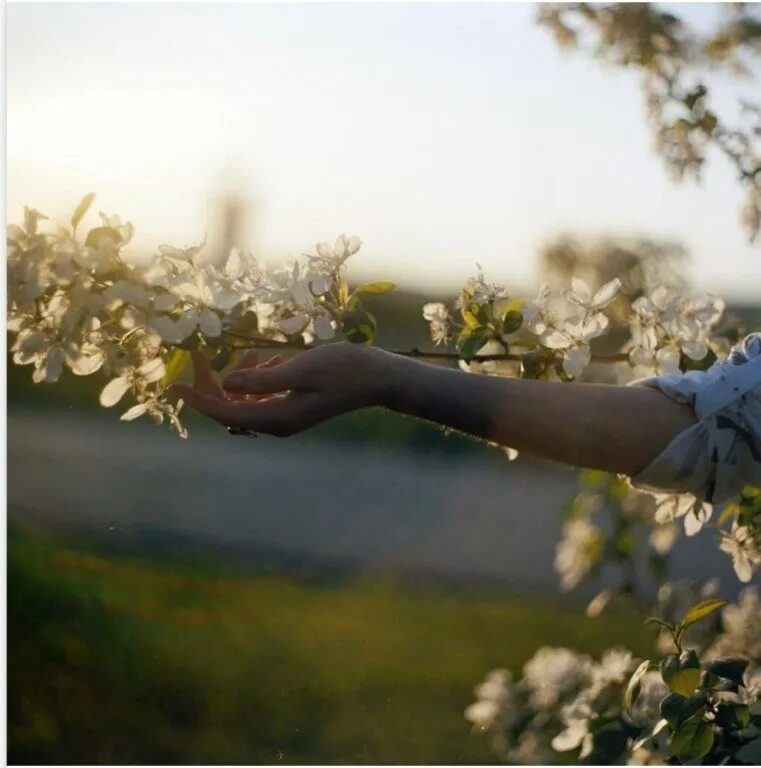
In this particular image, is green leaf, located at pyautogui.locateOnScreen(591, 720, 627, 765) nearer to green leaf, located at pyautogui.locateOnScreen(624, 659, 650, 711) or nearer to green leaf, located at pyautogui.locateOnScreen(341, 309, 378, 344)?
green leaf, located at pyautogui.locateOnScreen(624, 659, 650, 711)

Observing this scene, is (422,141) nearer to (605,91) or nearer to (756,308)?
(605,91)

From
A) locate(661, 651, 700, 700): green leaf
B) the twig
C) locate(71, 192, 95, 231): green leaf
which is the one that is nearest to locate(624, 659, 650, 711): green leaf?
locate(661, 651, 700, 700): green leaf

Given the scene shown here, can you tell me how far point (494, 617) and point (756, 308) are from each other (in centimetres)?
53

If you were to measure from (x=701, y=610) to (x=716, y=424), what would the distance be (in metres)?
0.26

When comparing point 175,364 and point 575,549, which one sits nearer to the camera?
point 175,364

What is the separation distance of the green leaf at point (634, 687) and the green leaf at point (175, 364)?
69 cm

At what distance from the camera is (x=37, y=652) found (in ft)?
4.79

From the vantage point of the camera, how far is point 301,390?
1.33m

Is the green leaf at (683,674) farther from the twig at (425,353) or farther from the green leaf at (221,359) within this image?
the green leaf at (221,359)

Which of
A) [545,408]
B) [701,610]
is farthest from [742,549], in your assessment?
[545,408]

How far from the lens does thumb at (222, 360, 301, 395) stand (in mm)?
1313

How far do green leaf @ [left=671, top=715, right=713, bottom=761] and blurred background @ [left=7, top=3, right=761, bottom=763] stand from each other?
12cm

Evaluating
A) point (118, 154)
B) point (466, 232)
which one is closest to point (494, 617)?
point (466, 232)

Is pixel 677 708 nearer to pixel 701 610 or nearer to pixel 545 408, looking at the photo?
pixel 701 610
